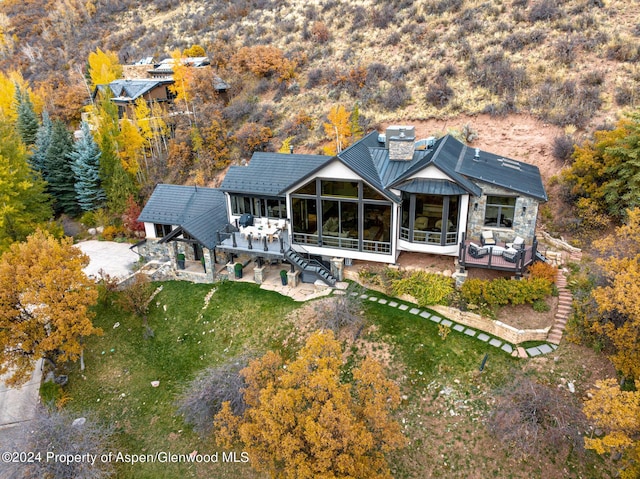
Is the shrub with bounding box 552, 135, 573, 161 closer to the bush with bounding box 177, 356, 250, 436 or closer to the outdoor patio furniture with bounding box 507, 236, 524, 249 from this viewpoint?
the outdoor patio furniture with bounding box 507, 236, 524, 249

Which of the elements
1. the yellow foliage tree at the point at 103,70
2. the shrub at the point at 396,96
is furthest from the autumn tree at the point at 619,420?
the yellow foliage tree at the point at 103,70

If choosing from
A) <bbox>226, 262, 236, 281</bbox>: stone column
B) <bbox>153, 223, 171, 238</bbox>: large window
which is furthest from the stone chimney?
<bbox>153, 223, 171, 238</bbox>: large window

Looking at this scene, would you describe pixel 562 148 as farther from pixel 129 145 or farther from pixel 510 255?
pixel 129 145

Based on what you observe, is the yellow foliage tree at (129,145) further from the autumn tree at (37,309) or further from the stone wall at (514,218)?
the stone wall at (514,218)

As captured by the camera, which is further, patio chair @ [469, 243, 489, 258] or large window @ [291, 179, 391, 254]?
large window @ [291, 179, 391, 254]

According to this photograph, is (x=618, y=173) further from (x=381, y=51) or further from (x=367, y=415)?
(x=381, y=51)

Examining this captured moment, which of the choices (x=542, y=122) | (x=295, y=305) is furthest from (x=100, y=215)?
(x=542, y=122)
